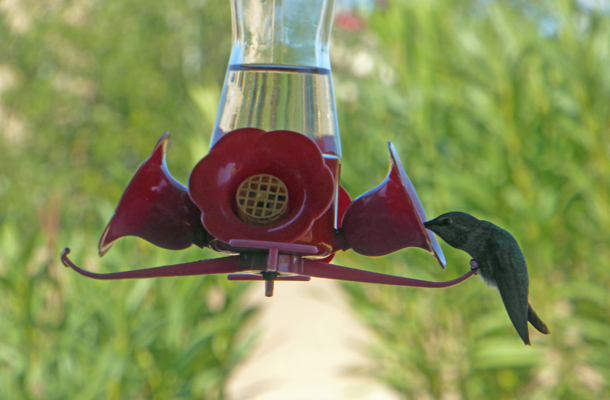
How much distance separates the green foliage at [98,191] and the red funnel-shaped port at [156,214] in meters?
1.62

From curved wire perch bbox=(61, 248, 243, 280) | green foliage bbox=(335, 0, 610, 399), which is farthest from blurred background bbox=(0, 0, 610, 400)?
curved wire perch bbox=(61, 248, 243, 280)

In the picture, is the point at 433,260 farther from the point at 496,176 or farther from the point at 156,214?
the point at 156,214

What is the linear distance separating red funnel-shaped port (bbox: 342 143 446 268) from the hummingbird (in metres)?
0.03

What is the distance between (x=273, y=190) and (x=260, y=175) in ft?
0.10

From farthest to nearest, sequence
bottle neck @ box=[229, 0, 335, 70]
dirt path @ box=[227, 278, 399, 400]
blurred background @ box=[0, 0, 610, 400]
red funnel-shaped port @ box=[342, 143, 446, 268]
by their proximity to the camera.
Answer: dirt path @ box=[227, 278, 399, 400] → blurred background @ box=[0, 0, 610, 400] → bottle neck @ box=[229, 0, 335, 70] → red funnel-shaped port @ box=[342, 143, 446, 268]

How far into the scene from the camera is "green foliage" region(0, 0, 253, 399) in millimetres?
2631

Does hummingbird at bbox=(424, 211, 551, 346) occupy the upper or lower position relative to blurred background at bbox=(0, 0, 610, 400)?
lower

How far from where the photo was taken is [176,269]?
947mm

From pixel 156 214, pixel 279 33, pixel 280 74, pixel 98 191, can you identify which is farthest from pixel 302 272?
pixel 98 191

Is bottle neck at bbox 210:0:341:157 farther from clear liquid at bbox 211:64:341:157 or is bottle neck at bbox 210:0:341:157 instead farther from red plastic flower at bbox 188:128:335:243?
red plastic flower at bbox 188:128:335:243

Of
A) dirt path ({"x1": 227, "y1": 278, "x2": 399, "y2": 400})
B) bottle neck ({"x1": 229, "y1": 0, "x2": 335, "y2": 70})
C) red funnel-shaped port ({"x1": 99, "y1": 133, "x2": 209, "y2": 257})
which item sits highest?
dirt path ({"x1": 227, "y1": 278, "x2": 399, "y2": 400})

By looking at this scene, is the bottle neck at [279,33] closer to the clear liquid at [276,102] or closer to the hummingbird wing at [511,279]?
the clear liquid at [276,102]

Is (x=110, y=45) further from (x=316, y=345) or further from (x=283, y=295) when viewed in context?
(x=283, y=295)

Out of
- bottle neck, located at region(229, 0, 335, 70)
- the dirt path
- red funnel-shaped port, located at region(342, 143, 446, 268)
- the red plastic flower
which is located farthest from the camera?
the dirt path
